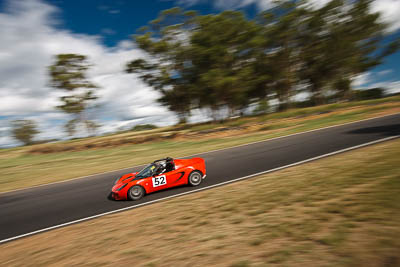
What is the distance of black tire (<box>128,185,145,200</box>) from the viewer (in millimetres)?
7378

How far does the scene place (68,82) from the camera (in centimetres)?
3488

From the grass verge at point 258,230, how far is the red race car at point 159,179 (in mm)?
1102

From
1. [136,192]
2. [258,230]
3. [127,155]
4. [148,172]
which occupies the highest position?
[127,155]

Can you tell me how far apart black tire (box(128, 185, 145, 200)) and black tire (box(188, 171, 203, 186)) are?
1579 mm

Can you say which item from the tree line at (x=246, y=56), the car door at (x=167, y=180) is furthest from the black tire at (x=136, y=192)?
the tree line at (x=246, y=56)

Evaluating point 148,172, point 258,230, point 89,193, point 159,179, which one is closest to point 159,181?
point 159,179

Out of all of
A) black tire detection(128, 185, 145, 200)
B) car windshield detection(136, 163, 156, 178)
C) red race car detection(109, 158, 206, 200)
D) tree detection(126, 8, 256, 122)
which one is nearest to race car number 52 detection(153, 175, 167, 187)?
red race car detection(109, 158, 206, 200)

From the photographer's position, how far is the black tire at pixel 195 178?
808 centimetres

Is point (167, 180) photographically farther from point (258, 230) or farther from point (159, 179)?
point (258, 230)

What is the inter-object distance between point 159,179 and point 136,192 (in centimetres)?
79

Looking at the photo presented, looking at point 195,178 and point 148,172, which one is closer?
point 148,172

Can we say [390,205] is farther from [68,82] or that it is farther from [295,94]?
[295,94]

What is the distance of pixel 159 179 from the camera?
773cm

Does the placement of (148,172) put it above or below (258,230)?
above
